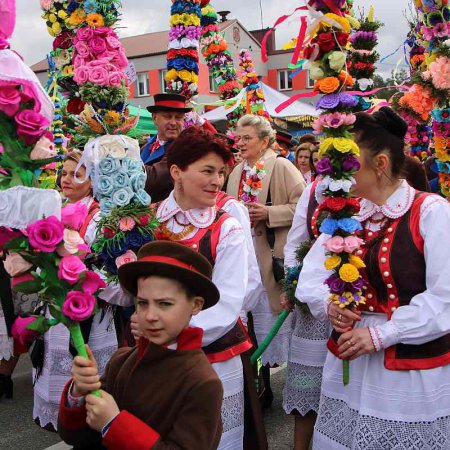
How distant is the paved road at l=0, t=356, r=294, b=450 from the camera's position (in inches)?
172

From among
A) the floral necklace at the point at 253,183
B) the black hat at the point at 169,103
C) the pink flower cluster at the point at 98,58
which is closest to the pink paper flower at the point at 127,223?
the pink flower cluster at the point at 98,58

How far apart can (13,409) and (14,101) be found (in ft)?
12.6

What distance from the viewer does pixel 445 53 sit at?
3.76 metres

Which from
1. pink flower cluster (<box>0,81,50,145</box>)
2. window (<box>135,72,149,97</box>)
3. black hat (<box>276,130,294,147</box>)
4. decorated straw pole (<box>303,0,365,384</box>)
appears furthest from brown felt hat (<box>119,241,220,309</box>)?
window (<box>135,72,149,97</box>)

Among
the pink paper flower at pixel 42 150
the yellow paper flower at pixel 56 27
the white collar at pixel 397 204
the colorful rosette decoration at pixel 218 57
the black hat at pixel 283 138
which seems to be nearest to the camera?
the pink paper flower at pixel 42 150

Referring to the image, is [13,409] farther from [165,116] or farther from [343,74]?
[343,74]

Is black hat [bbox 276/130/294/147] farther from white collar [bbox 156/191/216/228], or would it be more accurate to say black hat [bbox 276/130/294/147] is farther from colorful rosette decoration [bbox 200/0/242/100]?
white collar [bbox 156/191/216/228]

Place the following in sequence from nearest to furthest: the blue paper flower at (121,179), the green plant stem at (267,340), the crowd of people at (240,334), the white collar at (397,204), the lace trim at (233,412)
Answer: the crowd of people at (240,334) < the white collar at (397,204) < the lace trim at (233,412) < the blue paper flower at (121,179) < the green plant stem at (267,340)

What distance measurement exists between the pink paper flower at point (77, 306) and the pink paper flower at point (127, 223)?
111 centimetres

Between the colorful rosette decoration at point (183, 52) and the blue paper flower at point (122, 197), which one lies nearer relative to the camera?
the blue paper flower at point (122, 197)

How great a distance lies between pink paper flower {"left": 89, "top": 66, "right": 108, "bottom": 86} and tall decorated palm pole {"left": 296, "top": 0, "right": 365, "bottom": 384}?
43.8 inches

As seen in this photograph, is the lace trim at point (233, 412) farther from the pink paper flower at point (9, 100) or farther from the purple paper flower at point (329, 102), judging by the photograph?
the pink paper flower at point (9, 100)

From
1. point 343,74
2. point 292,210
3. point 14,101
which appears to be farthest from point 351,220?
point 292,210

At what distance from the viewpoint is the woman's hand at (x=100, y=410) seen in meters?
1.96
